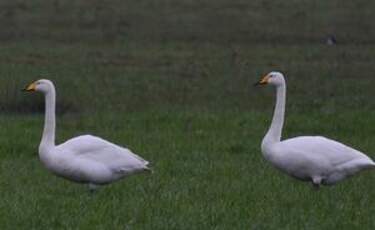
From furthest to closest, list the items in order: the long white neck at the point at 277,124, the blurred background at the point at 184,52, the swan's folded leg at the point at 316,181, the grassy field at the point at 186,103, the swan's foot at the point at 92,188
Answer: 1. the blurred background at the point at 184,52
2. the long white neck at the point at 277,124
3. the swan's folded leg at the point at 316,181
4. the swan's foot at the point at 92,188
5. the grassy field at the point at 186,103

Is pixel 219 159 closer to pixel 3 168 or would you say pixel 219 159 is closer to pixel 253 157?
pixel 253 157

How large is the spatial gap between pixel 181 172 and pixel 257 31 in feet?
70.3

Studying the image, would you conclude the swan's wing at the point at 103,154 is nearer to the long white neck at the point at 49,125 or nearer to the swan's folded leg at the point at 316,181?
the long white neck at the point at 49,125

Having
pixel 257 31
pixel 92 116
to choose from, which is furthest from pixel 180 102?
pixel 257 31

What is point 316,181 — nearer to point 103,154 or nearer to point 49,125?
point 103,154

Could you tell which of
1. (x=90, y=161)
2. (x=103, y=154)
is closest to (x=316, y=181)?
(x=103, y=154)

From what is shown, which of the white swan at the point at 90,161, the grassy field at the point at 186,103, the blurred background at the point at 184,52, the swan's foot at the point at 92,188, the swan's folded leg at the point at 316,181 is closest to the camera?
the grassy field at the point at 186,103

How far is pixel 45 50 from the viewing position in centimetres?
2947

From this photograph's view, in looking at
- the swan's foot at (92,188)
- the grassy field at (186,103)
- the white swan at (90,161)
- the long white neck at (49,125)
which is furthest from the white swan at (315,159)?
the long white neck at (49,125)

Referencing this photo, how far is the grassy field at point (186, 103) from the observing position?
418 inches

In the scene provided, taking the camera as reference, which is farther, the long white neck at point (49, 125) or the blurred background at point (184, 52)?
the blurred background at point (184, 52)

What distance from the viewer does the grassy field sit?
10.6 metres

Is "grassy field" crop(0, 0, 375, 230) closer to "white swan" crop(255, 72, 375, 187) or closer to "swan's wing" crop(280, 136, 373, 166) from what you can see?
"white swan" crop(255, 72, 375, 187)

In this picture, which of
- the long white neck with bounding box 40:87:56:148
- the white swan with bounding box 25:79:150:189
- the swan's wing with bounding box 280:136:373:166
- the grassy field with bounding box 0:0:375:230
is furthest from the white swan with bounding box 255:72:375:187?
the long white neck with bounding box 40:87:56:148
